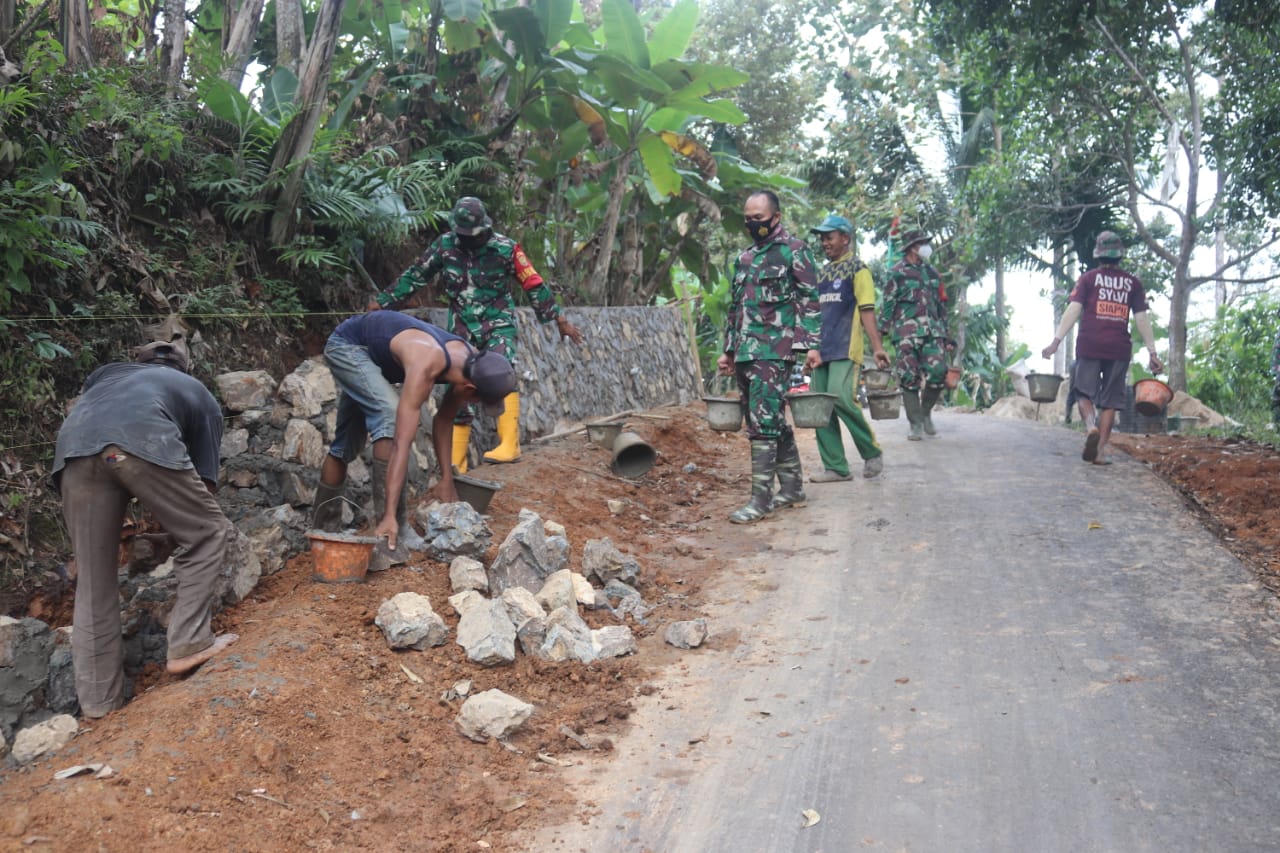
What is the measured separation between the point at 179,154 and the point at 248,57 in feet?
6.95

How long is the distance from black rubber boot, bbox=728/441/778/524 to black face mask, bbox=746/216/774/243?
4.71ft

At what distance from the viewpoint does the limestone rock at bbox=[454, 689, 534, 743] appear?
4164 millimetres

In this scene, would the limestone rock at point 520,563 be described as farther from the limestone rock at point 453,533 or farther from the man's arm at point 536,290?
the man's arm at point 536,290

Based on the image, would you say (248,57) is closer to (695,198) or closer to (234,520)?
(234,520)

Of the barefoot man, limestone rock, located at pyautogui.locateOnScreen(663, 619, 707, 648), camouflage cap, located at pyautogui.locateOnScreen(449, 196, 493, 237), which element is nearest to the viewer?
the barefoot man

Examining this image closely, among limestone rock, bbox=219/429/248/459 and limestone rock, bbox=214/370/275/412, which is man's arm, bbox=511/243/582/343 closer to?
limestone rock, bbox=214/370/275/412

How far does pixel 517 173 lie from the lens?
10477 mm

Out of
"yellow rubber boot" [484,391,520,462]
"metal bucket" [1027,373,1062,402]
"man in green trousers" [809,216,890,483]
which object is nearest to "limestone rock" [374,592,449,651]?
"yellow rubber boot" [484,391,520,462]

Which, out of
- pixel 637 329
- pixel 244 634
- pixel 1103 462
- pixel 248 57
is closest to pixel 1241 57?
pixel 1103 462

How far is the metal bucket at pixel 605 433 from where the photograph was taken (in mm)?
Answer: 9289

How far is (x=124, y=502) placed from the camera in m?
4.25

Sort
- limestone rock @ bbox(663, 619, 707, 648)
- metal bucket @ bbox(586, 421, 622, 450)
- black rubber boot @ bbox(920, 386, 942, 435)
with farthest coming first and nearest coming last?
black rubber boot @ bbox(920, 386, 942, 435) < metal bucket @ bbox(586, 421, 622, 450) < limestone rock @ bbox(663, 619, 707, 648)

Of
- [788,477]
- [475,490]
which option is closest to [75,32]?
[475,490]

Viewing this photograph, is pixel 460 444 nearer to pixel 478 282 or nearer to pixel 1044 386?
pixel 478 282
